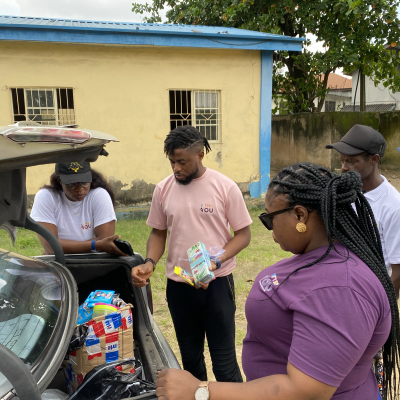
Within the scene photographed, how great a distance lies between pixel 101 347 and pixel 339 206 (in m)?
1.34

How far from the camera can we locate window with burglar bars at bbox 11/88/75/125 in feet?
24.7

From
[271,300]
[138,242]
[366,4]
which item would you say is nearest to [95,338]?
[271,300]

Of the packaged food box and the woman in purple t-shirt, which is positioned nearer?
the woman in purple t-shirt

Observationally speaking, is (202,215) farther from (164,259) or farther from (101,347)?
(164,259)

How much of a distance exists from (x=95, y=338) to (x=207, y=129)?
283 inches

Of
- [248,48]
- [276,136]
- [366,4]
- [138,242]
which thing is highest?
[366,4]

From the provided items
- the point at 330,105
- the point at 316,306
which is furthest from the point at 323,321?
the point at 330,105

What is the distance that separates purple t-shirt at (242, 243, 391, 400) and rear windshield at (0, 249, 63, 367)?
0.90 metres

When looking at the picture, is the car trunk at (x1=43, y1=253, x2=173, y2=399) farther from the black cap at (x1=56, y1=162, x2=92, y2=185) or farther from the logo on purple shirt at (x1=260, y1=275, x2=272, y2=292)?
the logo on purple shirt at (x1=260, y1=275, x2=272, y2=292)

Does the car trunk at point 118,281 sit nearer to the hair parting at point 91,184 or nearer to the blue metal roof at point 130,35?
the hair parting at point 91,184

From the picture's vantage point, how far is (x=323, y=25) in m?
11.8

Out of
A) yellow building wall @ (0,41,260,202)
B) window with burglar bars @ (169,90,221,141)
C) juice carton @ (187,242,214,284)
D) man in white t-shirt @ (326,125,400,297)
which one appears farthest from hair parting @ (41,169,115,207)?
window with burglar bars @ (169,90,221,141)

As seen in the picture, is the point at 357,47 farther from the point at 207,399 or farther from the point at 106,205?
the point at 207,399

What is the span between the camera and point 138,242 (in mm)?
6410
